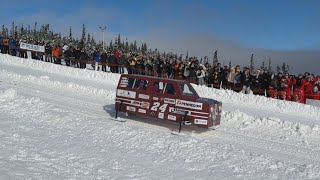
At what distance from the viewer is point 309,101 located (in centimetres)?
2047

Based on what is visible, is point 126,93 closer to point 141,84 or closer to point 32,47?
point 141,84

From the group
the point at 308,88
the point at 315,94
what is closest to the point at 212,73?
the point at 308,88

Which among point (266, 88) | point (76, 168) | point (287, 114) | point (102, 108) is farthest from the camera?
point (266, 88)

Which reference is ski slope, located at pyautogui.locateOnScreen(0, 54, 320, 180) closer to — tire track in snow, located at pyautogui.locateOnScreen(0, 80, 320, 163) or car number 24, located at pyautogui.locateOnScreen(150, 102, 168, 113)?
tire track in snow, located at pyautogui.locateOnScreen(0, 80, 320, 163)

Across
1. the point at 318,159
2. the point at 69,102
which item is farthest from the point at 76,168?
the point at 69,102

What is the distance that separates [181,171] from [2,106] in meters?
9.14

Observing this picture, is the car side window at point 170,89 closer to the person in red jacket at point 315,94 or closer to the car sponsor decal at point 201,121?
the car sponsor decal at point 201,121

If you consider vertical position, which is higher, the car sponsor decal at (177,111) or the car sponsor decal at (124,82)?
the car sponsor decal at (124,82)

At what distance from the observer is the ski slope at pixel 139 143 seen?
9.54 meters

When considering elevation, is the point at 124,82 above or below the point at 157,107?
above

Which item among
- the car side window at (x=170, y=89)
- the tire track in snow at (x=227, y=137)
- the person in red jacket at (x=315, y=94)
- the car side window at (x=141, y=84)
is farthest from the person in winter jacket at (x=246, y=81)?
the car side window at (x=141, y=84)

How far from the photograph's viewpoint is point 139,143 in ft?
39.0

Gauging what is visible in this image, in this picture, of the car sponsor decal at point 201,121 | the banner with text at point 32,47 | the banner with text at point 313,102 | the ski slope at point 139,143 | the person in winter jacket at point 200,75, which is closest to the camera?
the ski slope at point 139,143

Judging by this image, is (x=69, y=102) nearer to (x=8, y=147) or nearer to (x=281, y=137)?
(x=8, y=147)
